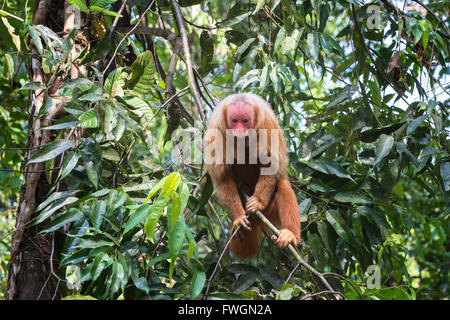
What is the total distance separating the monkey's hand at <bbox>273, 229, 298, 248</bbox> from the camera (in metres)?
3.36

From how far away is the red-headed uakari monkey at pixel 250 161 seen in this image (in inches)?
142

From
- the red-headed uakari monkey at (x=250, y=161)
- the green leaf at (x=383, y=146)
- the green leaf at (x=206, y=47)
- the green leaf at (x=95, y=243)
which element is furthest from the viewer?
the green leaf at (x=206, y=47)

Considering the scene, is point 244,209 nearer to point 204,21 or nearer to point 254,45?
point 254,45

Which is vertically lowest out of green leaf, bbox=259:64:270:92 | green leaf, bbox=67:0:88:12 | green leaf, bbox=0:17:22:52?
green leaf, bbox=259:64:270:92

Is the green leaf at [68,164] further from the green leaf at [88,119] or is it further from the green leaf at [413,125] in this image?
the green leaf at [413,125]

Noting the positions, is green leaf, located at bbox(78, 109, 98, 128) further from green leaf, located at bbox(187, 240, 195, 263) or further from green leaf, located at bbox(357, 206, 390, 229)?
green leaf, located at bbox(357, 206, 390, 229)

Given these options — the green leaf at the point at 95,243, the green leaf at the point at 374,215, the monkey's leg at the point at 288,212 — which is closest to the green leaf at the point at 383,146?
the green leaf at the point at 374,215

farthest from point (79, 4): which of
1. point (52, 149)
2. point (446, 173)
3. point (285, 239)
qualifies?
point (446, 173)

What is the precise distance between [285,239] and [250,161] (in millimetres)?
773

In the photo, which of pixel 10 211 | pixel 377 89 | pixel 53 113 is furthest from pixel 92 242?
pixel 10 211

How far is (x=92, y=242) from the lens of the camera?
2.55 metres

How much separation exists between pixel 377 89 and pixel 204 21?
3.39 meters

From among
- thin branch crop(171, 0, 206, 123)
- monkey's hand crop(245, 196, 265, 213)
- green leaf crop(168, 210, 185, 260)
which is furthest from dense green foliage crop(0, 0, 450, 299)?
monkey's hand crop(245, 196, 265, 213)

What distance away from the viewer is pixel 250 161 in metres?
3.87
